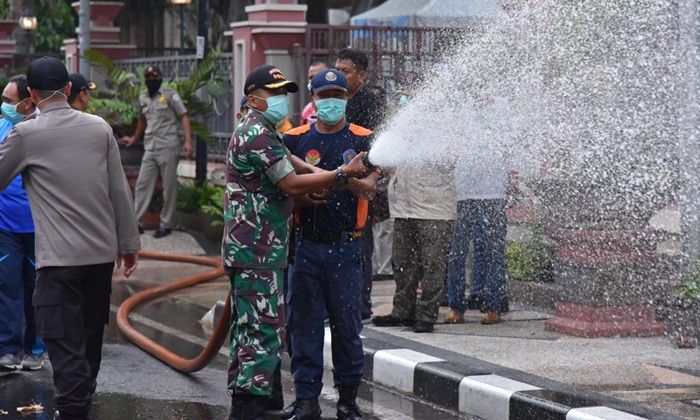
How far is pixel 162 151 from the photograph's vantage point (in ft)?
53.1

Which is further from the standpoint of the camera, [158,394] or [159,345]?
[159,345]

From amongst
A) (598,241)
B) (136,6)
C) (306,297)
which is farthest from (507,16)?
(136,6)

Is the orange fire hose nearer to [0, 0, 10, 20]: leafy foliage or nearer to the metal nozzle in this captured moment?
the metal nozzle

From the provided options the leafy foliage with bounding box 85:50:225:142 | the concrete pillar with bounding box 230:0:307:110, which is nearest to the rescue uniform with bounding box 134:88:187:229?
the leafy foliage with bounding box 85:50:225:142

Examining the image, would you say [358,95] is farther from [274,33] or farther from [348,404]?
[274,33]

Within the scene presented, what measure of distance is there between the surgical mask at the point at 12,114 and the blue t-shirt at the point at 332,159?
6.79 feet

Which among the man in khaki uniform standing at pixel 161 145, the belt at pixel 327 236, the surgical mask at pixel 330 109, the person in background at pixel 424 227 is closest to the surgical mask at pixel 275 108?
the surgical mask at pixel 330 109

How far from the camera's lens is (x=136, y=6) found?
3456cm

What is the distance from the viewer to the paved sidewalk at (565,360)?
7.77 m

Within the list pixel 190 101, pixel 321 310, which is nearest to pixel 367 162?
pixel 321 310

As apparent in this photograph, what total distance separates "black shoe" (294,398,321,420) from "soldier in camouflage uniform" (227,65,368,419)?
0.29m

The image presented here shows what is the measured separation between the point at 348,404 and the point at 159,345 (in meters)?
2.64

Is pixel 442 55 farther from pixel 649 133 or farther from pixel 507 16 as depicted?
pixel 649 133

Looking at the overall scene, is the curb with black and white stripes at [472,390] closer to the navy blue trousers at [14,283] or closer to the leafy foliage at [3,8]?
the navy blue trousers at [14,283]
